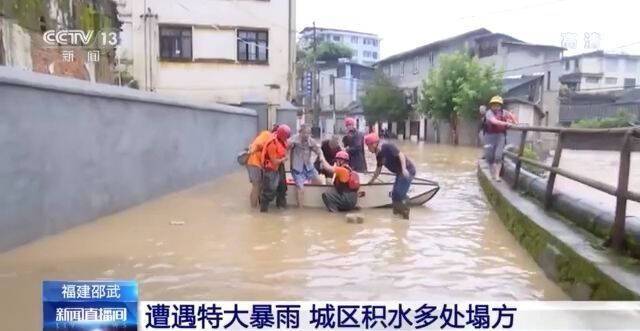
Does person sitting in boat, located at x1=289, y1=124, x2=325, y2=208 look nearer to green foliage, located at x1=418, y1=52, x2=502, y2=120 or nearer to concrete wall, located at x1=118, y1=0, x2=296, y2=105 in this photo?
concrete wall, located at x1=118, y1=0, x2=296, y2=105

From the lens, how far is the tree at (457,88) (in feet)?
73.4

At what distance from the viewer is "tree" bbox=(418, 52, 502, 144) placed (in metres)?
22.4

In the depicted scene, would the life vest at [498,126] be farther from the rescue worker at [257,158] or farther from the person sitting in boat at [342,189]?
the rescue worker at [257,158]

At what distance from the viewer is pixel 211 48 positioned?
2123cm

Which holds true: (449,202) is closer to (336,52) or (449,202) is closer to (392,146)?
(392,146)

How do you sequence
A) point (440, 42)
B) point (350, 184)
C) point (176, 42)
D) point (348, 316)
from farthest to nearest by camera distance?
point (440, 42)
point (176, 42)
point (350, 184)
point (348, 316)

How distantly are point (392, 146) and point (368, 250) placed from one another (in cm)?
211

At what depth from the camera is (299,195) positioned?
832 centimetres

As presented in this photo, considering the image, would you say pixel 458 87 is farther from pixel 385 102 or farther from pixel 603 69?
pixel 603 69

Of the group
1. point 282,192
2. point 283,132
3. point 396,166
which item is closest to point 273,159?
point 283,132

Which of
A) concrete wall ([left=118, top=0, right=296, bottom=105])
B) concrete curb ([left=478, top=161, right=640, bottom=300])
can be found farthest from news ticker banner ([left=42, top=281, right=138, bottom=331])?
concrete wall ([left=118, top=0, right=296, bottom=105])

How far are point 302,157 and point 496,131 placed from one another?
315 cm

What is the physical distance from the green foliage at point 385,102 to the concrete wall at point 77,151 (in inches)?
704

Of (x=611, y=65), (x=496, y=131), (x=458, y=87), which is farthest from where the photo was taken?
(x=611, y=65)
